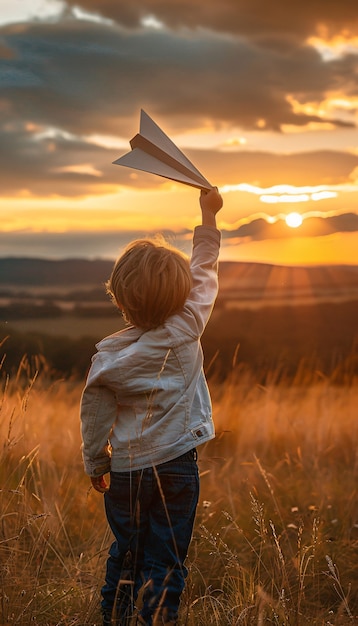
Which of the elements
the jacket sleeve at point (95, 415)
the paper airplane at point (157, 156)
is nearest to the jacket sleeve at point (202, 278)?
the paper airplane at point (157, 156)

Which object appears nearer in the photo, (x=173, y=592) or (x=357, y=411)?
(x=173, y=592)

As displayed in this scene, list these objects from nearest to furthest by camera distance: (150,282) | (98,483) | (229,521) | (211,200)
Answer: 1. (150,282)
2. (98,483)
3. (211,200)
4. (229,521)

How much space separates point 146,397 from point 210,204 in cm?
79

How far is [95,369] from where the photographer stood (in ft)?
8.22

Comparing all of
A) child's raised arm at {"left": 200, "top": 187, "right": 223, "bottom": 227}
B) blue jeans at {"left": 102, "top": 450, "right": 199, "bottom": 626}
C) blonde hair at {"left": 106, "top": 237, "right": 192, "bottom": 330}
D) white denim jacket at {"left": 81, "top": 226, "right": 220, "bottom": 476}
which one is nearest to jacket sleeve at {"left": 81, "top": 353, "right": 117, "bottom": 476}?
white denim jacket at {"left": 81, "top": 226, "right": 220, "bottom": 476}

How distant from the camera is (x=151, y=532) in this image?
256cm

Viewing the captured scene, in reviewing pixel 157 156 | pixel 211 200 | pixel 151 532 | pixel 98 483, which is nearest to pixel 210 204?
pixel 211 200

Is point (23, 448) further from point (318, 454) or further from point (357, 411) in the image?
point (357, 411)

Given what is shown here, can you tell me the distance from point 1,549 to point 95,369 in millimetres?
Answer: 1002

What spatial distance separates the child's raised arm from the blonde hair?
9.7 inches

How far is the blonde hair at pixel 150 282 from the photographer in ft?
8.16

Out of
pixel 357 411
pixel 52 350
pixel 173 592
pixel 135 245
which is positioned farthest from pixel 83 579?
pixel 52 350

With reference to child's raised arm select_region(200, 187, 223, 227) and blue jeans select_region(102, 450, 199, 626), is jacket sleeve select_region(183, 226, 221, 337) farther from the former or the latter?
blue jeans select_region(102, 450, 199, 626)

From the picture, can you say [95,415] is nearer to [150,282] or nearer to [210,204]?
[150,282]
